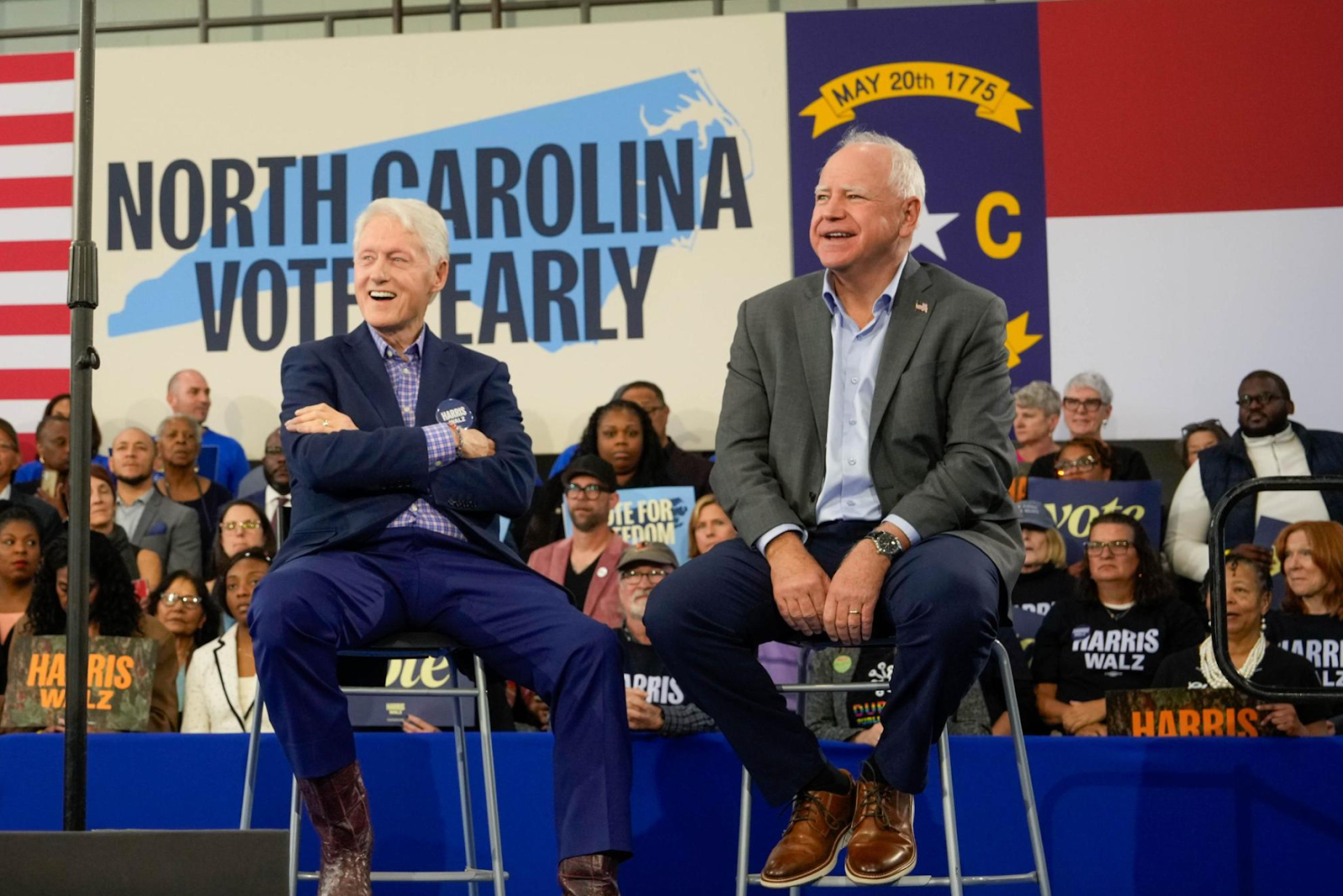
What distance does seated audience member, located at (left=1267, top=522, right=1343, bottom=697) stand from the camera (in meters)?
3.96

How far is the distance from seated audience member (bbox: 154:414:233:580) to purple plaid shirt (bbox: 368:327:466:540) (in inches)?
122

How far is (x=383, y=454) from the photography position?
267cm

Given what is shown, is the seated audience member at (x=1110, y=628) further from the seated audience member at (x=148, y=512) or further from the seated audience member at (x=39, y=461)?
the seated audience member at (x=39, y=461)

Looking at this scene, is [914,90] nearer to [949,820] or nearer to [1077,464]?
[1077,464]

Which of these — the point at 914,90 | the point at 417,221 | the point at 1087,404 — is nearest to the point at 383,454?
the point at 417,221

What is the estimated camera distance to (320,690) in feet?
8.16

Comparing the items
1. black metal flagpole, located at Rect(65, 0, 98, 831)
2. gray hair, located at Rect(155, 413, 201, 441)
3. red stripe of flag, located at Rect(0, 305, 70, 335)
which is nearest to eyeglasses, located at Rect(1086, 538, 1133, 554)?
black metal flagpole, located at Rect(65, 0, 98, 831)

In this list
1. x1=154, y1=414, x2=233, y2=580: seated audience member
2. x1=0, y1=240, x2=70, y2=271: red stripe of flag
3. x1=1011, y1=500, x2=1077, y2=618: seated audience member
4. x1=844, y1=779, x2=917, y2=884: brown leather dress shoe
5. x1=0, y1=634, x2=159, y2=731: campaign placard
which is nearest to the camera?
x1=844, y1=779, x2=917, y2=884: brown leather dress shoe

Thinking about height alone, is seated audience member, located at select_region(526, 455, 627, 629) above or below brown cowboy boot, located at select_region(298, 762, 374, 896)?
above

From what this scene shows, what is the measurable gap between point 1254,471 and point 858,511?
334 centimetres

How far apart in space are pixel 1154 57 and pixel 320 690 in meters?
5.38

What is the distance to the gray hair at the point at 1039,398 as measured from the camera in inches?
225

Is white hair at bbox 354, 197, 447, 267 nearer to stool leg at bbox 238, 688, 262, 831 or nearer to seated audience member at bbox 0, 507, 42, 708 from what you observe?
stool leg at bbox 238, 688, 262, 831

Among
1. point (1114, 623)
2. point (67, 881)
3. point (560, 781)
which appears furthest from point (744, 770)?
point (1114, 623)
